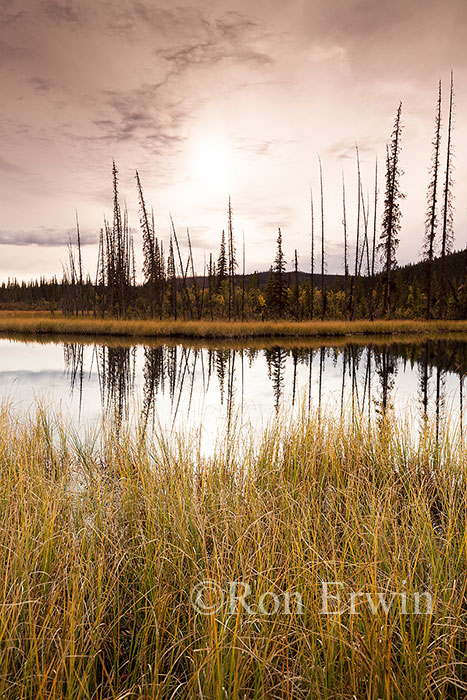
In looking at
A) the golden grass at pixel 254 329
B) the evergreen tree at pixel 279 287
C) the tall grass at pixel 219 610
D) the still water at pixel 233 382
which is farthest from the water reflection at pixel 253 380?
the evergreen tree at pixel 279 287

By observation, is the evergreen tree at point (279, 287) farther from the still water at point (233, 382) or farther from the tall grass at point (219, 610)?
the tall grass at point (219, 610)

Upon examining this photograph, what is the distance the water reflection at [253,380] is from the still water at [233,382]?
0.10 ft

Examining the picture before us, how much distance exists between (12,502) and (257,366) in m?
13.5

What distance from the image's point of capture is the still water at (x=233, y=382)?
812cm

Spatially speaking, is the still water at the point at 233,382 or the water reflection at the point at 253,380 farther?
the water reflection at the point at 253,380

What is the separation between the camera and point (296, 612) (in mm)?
2062

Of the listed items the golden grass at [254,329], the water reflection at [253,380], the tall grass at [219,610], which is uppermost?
the golden grass at [254,329]

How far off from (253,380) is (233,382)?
25.5 inches

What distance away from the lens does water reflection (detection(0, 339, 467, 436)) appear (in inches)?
342

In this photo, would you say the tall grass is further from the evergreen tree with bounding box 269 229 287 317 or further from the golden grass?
the evergreen tree with bounding box 269 229 287 317

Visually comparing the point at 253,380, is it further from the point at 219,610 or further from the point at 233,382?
the point at 219,610

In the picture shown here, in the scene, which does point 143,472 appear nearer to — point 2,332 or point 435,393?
point 435,393

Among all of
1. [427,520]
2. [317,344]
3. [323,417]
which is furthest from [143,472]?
[317,344]

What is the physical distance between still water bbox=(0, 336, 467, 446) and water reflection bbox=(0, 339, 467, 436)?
0.03 metres
